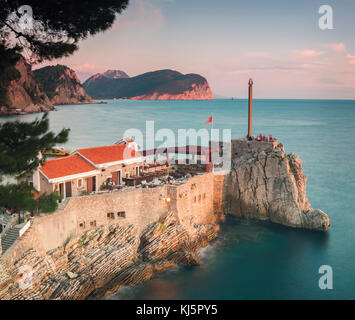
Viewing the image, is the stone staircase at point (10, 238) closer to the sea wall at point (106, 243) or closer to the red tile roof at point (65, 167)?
the sea wall at point (106, 243)

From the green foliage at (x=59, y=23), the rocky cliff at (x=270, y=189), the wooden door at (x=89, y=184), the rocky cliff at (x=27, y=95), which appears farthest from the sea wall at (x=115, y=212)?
the rocky cliff at (x=27, y=95)

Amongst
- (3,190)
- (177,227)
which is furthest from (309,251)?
(3,190)

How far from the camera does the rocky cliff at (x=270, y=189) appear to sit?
3077 cm

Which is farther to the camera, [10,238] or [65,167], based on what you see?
[65,167]

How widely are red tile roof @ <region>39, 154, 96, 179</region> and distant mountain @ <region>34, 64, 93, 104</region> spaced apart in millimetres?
114241

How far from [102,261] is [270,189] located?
16.7 metres

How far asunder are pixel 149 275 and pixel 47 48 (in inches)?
562

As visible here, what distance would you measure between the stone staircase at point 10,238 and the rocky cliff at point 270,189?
62.3 feet

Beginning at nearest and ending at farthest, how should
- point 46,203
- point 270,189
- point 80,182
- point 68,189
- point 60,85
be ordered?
point 46,203, point 68,189, point 80,182, point 270,189, point 60,85

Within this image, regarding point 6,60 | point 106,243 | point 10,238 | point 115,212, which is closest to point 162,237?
point 115,212

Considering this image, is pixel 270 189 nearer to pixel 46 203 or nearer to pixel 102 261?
pixel 102 261

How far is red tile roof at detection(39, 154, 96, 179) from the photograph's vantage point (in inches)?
897

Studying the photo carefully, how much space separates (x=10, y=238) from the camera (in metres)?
18.5

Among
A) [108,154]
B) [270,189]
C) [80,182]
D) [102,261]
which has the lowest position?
[102,261]
